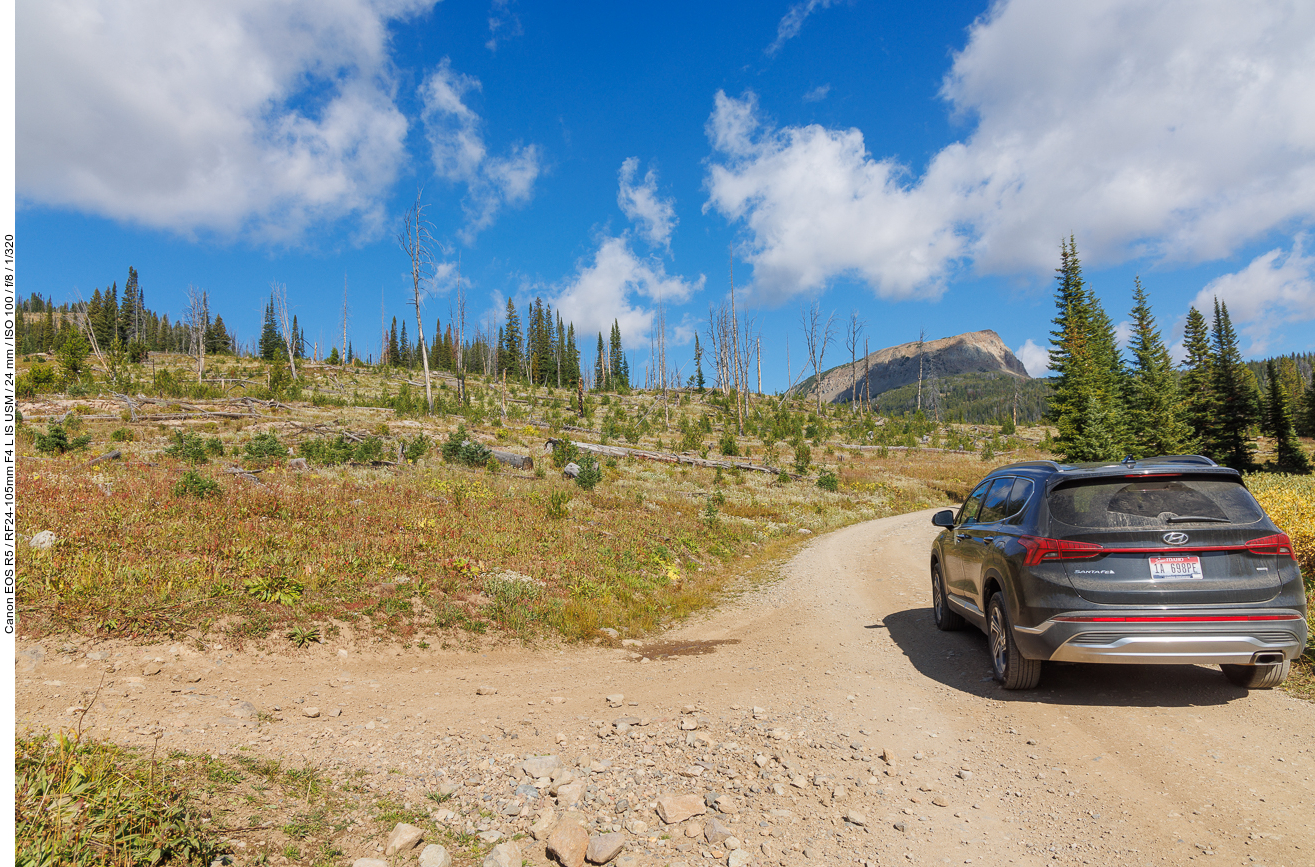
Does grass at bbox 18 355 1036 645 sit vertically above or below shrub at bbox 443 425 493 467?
below

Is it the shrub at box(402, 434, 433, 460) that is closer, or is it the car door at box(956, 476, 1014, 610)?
the car door at box(956, 476, 1014, 610)

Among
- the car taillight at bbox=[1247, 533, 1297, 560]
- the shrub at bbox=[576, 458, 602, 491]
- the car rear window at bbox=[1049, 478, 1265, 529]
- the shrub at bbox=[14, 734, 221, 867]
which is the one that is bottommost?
the shrub at bbox=[14, 734, 221, 867]

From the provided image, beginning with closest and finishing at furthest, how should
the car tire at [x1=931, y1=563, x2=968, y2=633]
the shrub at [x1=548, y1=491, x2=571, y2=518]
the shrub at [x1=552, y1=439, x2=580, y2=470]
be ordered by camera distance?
1. the car tire at [x1=931, y1=563, x2=968, y2=633]
2. the shrub at [x1=548, y1=491, x2=571, y2=518]
3. the shrub at [x1=552, y1=439, x2=580, y2=470]

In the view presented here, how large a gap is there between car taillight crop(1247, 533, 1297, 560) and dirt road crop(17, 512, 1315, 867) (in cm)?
137

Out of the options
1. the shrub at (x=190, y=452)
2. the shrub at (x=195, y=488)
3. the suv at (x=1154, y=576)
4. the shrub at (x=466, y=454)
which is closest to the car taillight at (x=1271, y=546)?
the suv at (x=1154, y=576)

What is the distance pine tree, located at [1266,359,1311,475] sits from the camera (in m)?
43.9

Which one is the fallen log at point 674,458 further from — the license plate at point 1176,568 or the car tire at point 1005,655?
the license plate at point 1176,568

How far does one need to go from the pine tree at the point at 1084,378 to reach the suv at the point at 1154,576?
25248 mm

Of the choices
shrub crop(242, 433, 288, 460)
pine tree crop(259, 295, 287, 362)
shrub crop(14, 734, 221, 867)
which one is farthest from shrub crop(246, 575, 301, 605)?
pine tree crop(259, 295, 287, 362)

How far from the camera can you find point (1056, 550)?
4.92 meters

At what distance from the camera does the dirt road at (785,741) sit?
11.1 feet

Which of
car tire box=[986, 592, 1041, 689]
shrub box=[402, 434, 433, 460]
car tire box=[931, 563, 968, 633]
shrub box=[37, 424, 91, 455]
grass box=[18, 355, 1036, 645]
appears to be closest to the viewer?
car tire box=[986, 592, 1041, 689]

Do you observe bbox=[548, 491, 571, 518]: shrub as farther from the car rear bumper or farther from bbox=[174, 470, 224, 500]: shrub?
the car rear bumper

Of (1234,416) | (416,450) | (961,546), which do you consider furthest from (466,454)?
(1234,416)
